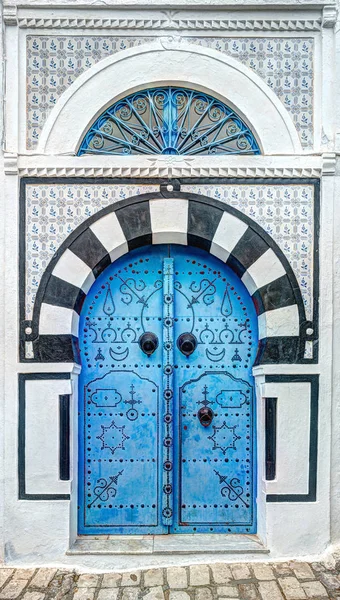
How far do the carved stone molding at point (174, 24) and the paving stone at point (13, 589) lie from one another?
379 centimetres

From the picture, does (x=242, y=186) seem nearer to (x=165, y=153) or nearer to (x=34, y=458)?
(x=165, y=153)

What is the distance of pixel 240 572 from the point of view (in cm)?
340

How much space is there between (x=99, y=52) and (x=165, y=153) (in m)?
0.86

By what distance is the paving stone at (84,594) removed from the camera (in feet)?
10.3

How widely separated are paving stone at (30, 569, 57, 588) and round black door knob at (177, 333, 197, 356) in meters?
1.72

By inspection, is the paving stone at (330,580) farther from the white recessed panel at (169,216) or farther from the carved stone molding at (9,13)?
the carved stone molding at (9,13)

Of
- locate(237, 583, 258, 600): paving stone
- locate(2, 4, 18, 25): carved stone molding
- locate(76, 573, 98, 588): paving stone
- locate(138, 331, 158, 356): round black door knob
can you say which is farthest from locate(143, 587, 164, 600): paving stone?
locate(2, 4, 18, 25): carved stone molding

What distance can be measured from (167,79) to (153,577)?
11.2ft

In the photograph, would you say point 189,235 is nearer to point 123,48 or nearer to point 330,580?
point 123,48

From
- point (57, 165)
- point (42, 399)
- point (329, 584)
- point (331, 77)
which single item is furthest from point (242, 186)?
point (329, 584)

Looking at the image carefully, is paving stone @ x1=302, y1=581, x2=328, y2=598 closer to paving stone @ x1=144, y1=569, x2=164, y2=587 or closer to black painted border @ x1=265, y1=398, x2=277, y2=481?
black painted border @ x1=265, y1=398, x2=277, y2=481

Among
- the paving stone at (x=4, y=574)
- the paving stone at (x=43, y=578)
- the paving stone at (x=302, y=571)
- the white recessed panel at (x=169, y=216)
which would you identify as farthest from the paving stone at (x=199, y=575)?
the white recessed panel at (x=169, y=216)

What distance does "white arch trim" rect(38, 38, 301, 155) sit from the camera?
369cm

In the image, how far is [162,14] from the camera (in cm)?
372
